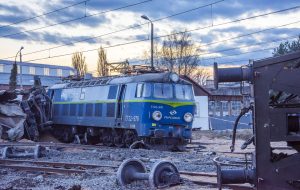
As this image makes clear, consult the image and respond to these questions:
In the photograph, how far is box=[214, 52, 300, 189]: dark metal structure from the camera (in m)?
4.89

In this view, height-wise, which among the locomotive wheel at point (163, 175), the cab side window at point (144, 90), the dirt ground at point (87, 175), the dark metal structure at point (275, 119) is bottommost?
the dirt ground at point (87, 175)

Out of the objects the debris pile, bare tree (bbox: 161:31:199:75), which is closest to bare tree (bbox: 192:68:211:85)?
bare tree (bbox: 161:31:199:75)

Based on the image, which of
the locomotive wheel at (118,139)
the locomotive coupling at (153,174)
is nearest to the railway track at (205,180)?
the locomotive coupling at (153,174)

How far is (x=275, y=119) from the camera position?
4.91m

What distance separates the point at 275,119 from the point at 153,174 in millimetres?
4356

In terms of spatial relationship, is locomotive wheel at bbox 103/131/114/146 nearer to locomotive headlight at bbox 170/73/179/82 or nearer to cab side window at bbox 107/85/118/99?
cab side window at bbox 107/85/118/99

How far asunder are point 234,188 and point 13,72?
5054 cm

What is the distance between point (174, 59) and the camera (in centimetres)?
6025

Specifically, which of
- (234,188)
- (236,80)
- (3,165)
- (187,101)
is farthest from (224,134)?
(236,80)

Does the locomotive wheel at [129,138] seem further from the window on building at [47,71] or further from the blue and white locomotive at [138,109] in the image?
the window on building at [47,71]

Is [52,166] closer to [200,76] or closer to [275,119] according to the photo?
[275,119]

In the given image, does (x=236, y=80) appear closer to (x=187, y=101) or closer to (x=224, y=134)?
(x=187, y=101)

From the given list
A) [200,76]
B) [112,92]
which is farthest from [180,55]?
[112,92]

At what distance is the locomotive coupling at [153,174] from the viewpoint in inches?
352
